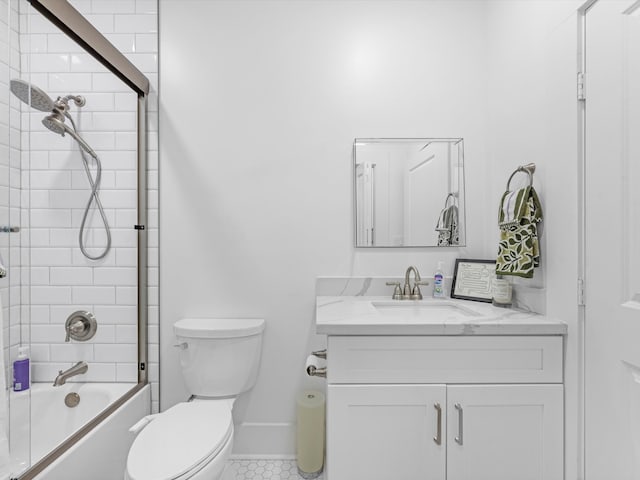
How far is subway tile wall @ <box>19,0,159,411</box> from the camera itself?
1197 millimetres

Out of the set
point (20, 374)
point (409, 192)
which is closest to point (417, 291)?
point (409, 192)

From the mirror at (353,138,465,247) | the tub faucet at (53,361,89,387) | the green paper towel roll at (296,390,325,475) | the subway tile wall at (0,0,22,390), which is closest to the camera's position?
the subway tile wall at (0,0,22,390)

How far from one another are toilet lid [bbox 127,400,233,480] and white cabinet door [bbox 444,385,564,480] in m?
0.82

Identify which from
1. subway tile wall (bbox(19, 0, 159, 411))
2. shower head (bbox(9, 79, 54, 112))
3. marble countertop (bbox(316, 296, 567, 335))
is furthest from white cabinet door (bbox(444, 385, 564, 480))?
shower head (bbox(9, 79, 54, 112))

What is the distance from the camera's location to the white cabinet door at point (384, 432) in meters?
1.18

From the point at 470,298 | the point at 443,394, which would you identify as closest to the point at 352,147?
the point at 470,298

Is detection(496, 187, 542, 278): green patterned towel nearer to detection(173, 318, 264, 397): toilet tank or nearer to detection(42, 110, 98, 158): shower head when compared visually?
detection(173, 318, 264, 397): toilet tank

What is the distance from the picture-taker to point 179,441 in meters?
1.17

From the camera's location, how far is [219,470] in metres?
1.14

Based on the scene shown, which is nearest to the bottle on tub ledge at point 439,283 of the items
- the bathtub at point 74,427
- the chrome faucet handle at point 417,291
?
the chrome faucet handle at point 417,291

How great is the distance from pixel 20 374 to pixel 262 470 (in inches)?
44.3

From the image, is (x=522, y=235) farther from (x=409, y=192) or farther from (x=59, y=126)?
(x=59, y=126)

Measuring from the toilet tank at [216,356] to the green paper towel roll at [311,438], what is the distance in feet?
1.06

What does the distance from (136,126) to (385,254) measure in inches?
55.1
